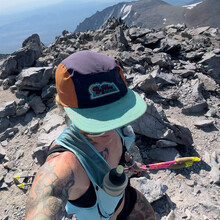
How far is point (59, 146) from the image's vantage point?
1945 mm

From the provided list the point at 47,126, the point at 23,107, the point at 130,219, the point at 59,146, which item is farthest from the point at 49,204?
the point at 23,107

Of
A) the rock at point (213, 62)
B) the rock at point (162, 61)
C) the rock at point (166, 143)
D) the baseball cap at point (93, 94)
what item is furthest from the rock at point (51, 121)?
the rock at point (213, 62)

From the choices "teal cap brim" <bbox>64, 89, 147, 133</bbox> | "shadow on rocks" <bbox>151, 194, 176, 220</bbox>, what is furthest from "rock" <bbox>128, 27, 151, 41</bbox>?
"teal cap brim" <bbox>64, 89, 147, 133</bbox>

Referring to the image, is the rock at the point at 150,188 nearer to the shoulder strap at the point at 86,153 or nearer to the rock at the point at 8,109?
the shoulder strap at the point at 86,153

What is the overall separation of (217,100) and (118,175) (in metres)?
7.45

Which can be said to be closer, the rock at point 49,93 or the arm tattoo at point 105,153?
the arm tattoo at point 105,153

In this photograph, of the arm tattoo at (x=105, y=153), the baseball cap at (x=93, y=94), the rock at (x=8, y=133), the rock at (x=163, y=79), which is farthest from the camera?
the rock at (x=163, y=79)

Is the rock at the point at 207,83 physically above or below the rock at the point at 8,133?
below

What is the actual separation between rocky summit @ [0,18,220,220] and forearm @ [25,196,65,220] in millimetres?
1776

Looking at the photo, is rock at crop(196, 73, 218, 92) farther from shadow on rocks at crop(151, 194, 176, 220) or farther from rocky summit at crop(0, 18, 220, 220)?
shadow on rocks at crop(151, 194, 176, 220)

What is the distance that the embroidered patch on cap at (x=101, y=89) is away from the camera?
74.4 inches

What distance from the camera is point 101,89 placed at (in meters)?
→ 1.92

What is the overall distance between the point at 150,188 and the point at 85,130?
126 inches

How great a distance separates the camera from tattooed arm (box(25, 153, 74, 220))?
4.84 ft
